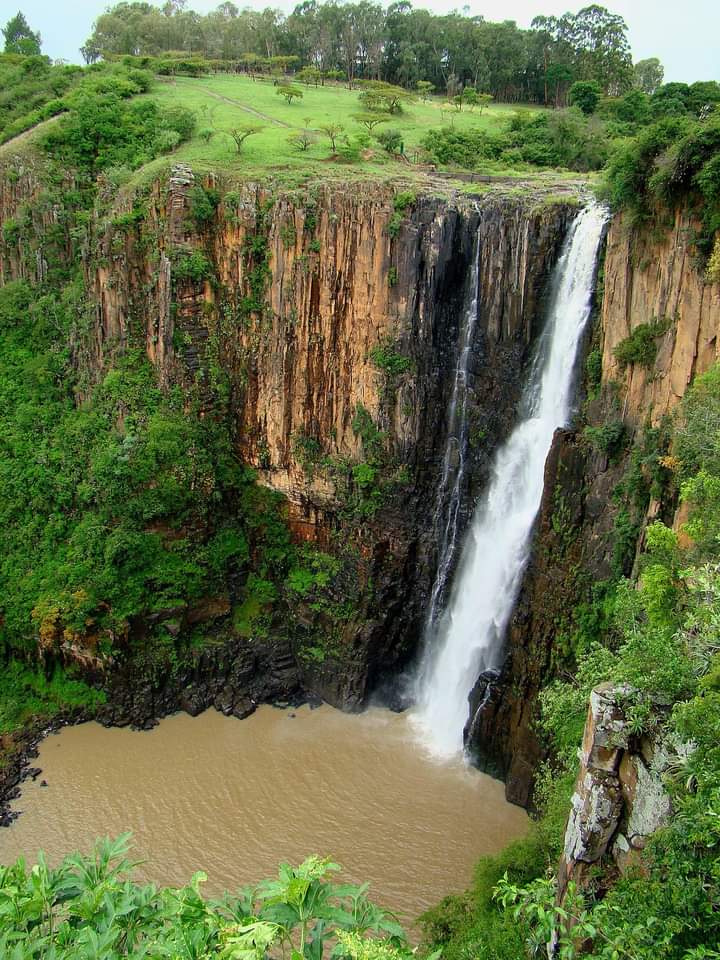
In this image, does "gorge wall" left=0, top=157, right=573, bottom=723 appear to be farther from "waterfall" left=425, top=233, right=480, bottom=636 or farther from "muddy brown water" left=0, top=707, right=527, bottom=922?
"muddy brown water" left=0, top=707, right=527, bottom=922

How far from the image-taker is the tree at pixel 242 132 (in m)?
24.5

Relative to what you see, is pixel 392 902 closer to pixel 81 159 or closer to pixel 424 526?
pixel 424 526

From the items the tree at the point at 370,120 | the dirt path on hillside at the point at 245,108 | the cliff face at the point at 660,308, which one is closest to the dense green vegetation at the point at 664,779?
the cliff face at the point at 660,308

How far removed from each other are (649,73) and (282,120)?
21595mm

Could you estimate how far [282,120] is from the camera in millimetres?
30109

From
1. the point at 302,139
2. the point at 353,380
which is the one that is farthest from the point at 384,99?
the point at 353,380

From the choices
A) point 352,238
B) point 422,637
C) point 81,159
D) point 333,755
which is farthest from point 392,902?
point 81,159

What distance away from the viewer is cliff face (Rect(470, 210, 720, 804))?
13.9 metres

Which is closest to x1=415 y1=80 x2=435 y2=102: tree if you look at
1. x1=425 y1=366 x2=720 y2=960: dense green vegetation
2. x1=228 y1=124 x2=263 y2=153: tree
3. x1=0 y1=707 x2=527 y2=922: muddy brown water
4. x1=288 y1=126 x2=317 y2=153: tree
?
x1=288 y1=126 x2=317 y2=153: tree

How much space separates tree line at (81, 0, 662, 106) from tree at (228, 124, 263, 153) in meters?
14.1

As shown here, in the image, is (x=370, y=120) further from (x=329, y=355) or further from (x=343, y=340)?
(x=329, y=355)

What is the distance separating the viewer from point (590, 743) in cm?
838

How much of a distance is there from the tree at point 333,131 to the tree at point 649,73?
64.0 feet

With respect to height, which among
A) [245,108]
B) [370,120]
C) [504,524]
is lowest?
[504,524]
